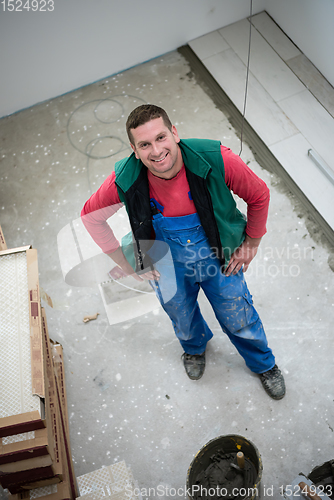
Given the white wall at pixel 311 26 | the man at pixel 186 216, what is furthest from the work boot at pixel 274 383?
the white wall at pixel 311 26

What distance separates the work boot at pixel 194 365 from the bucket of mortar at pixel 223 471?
46 centimetres

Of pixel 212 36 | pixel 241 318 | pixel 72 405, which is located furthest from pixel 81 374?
A: pixel 212 36

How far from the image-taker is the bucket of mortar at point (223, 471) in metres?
2.05

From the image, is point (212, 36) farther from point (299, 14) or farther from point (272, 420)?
point (272, 420)

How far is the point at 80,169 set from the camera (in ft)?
11.1

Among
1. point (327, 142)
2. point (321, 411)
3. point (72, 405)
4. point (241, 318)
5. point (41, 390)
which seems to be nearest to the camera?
point (41, 390)

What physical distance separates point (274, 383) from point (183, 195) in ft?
3.91

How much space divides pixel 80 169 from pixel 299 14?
1.99m

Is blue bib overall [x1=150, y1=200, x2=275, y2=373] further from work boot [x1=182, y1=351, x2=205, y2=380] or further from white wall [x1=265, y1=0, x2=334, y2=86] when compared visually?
white wall [x1=265, y1=0, x2=334, y2=86]

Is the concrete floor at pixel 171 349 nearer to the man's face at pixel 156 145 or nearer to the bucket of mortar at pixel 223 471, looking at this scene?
the bucket of mortar at pixel 223 471

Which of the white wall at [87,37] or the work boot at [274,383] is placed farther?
the white wall at [87,37]

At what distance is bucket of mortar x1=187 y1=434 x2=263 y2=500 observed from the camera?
80.9 inches

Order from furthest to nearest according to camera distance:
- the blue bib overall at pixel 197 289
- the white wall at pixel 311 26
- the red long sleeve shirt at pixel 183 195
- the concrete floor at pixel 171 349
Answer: the white wall at pixel 311 26, the concrete floor at pixel 171 349, the blue bib overall at pixel 197 289, the red long sleeve shirt at pixel 183 195

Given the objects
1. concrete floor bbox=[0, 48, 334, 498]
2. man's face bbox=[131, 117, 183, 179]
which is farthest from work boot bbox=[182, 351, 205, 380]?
man's face bbox=[131, 117, 183, 179]
